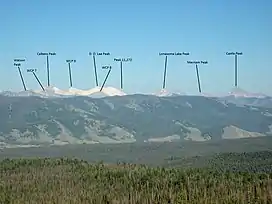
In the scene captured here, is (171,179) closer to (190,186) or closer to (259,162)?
(190,186)

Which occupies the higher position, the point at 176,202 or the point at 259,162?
the point at 176,202

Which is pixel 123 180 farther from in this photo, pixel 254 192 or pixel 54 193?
pixel 254 192

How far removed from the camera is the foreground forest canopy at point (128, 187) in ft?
274

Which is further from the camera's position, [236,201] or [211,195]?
[211,195]

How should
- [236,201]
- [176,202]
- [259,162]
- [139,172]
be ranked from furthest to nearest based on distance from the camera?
[259,162], [139,172], [176,202], [236,201]

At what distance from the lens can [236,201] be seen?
2921 inches

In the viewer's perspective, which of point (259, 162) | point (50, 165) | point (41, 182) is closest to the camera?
point (41, 182)

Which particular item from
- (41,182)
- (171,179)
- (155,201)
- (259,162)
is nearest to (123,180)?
(171,179)

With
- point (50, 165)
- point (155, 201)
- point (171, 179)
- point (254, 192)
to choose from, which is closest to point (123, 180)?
point (171, 179)

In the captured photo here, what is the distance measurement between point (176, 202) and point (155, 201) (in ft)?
18.9

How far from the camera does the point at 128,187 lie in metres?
101

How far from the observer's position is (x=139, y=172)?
119 metres

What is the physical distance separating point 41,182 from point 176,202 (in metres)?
39.0

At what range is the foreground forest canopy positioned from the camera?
274ft
